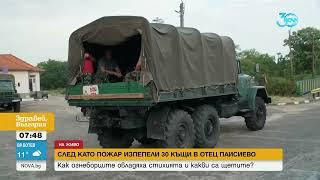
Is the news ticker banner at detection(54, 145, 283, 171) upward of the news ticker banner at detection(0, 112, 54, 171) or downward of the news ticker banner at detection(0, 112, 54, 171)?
downward

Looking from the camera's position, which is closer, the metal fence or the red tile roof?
the metal fence

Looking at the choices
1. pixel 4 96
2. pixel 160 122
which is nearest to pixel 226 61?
→ pixel 160 122

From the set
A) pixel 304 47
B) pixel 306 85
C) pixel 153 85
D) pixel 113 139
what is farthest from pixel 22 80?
pixel 153 85

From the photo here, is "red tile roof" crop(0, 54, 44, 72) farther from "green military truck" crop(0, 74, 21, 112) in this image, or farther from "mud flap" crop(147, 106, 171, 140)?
"mud flap" crop(147, 106, 171, 140)

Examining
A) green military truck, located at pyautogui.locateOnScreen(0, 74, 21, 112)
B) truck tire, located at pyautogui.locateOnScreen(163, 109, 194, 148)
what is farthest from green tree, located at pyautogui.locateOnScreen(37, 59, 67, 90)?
truck tire, located at pyautogui.locateOnScreen(163, 109, 194, 148)

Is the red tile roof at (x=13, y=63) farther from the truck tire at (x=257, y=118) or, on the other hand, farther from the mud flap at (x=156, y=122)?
the mud flap at (x=156, y=122)

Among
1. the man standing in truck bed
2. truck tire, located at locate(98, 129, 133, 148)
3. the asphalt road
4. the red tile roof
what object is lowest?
the asphalt road

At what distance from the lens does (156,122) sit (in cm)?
1048

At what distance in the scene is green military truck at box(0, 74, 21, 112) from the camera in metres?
27.0

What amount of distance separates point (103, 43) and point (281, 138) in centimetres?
544

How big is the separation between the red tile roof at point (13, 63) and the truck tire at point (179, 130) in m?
46.5

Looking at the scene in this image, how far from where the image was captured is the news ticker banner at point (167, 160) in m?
8.68

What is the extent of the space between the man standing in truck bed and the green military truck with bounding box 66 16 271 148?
0.19 meters

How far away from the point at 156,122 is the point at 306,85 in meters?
27.2
